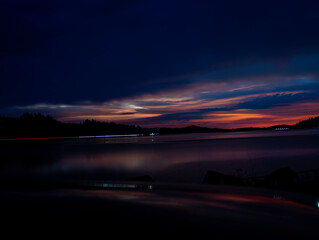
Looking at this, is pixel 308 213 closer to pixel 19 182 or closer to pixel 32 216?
pixel 32 216

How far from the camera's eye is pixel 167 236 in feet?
7.14

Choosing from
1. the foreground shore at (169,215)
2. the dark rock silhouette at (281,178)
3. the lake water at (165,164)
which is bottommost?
the lake water at (165,164)

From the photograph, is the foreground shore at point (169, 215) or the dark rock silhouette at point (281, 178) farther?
the dark rock silhouette at point (281, 178)

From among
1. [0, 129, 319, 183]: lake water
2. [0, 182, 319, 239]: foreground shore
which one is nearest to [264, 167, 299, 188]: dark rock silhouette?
[0, 129, 319, 183]: lake water

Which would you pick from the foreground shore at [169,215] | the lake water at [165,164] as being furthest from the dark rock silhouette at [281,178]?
the foreground shore at [169,215]

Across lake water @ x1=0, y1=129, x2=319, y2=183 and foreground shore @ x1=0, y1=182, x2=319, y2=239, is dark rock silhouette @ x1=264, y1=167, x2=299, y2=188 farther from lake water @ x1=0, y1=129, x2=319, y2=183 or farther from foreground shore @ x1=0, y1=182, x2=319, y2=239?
foreground shore @ x1=0, y1=182, x2=319, y2=239

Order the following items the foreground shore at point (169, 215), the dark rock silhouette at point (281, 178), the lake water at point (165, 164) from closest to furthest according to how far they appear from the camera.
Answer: the foreground shore at point (169, 215), the dark rock silhouette at point (281, 178), the lake water at point (165, 164)

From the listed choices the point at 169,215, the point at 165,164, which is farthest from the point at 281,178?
the point at 165,164

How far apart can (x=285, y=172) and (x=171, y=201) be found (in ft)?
38.9

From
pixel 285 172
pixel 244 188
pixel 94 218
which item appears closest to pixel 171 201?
pixel 94 218

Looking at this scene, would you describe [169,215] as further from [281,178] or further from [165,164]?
[165,164]

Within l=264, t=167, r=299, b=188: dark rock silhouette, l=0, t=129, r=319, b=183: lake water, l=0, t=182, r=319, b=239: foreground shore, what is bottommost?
l=0, t=129, r=319, b=183: lake water

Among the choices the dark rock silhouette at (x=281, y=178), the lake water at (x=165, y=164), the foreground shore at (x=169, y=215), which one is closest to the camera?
A: the foreground shore at (x=169, y=215)

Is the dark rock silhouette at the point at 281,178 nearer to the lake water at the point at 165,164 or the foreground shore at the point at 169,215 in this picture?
the lake water at the point at 165,164
